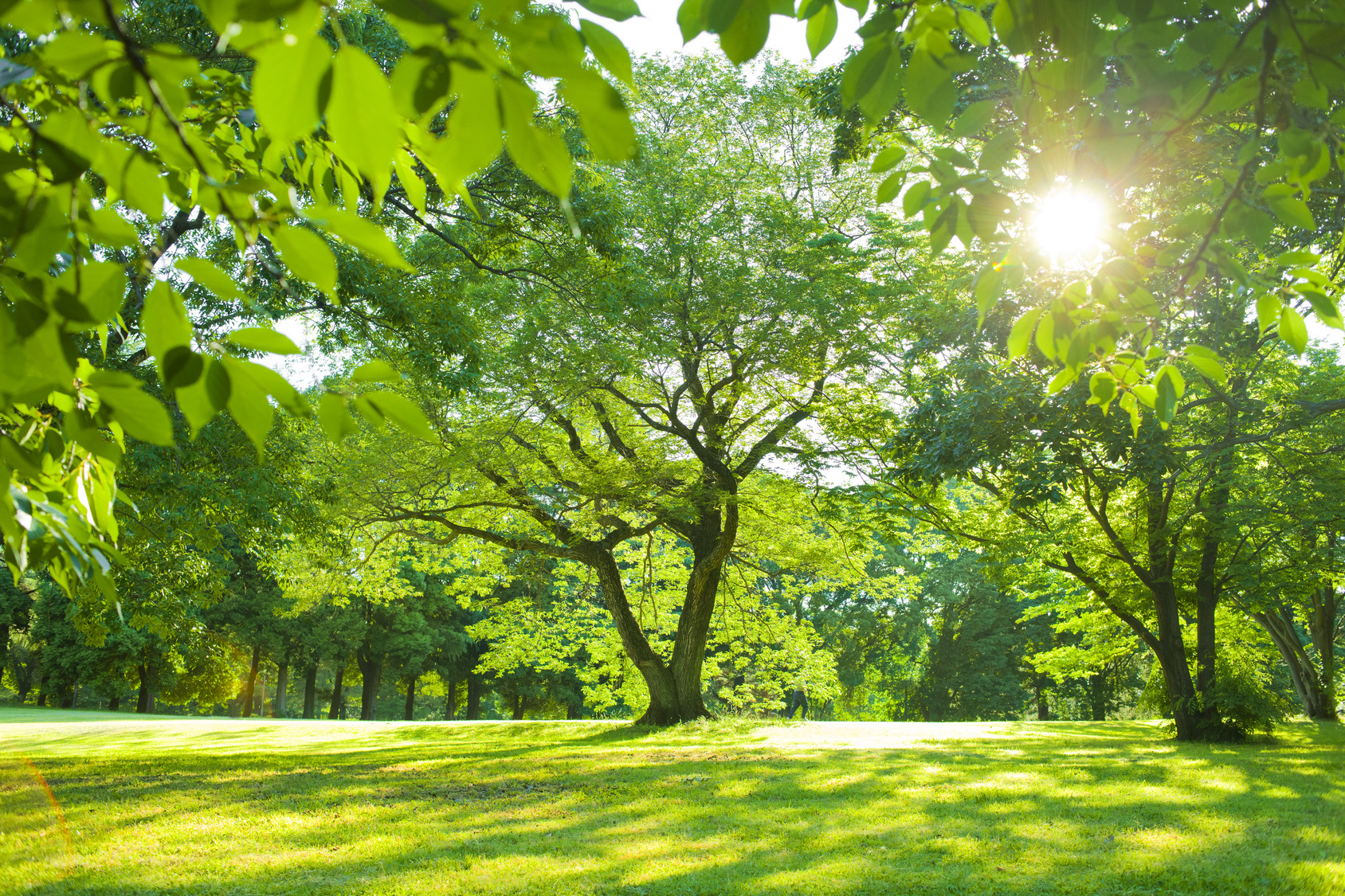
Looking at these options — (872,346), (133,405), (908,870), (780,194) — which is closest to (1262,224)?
(133,405)

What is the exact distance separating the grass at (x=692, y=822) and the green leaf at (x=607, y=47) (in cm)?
481

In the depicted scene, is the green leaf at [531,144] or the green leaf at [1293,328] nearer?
the green leaf at [531,144]

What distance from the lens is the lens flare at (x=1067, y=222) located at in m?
1.94

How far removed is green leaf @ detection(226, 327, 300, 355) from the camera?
0.88 meters

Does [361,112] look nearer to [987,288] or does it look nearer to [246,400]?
[246,400]

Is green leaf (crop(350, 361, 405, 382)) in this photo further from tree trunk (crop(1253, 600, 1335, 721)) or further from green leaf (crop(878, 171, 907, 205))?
tree trunk (crop(1253, 600, 1335, 721))

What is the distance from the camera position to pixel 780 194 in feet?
46.0

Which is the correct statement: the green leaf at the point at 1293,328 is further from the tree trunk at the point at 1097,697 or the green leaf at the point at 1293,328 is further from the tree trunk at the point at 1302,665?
the tree trunk at the point at 1097,697

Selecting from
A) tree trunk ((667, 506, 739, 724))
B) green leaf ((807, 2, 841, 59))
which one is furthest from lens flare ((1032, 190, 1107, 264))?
tree trunk ((667, 506, 739, 724))

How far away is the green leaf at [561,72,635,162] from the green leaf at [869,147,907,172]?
108 centimetres

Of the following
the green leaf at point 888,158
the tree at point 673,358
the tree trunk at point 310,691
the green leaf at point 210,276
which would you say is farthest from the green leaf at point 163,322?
the tree trunk at point 310,691

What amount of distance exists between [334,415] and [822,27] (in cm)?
95

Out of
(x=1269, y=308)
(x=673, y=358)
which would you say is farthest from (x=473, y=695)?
(x=1269, y=308)

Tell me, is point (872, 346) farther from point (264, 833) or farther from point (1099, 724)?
point (1099, 724)
